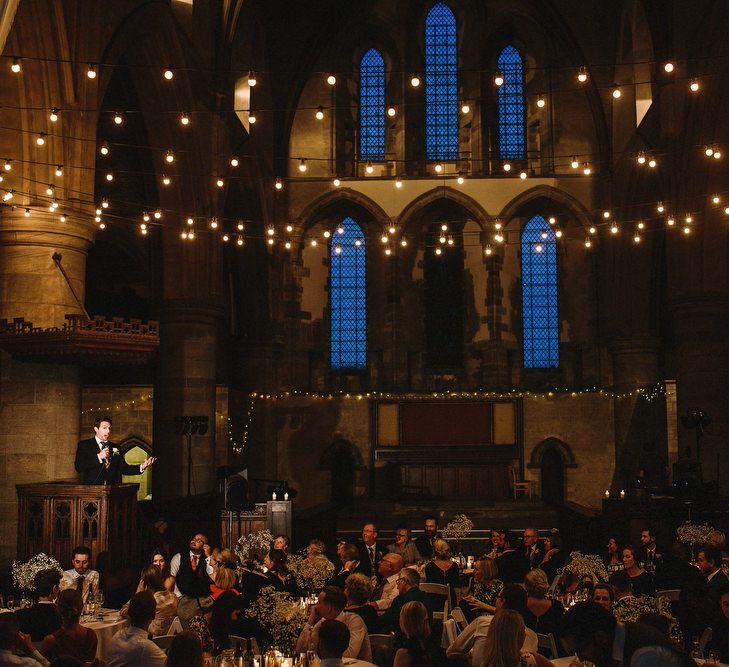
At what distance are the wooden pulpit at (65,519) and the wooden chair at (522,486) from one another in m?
13.9

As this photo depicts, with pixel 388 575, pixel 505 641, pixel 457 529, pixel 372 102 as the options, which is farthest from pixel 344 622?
pixel 372 102

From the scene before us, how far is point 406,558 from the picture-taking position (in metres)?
11.4

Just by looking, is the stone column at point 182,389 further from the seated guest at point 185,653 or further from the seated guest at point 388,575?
the seated guest at point 185,653

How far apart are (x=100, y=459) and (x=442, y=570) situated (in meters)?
3.88

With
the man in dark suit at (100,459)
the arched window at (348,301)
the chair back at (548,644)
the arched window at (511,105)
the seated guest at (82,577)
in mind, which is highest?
the arched window at (511,105)

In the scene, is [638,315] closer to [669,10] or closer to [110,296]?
[669,10]

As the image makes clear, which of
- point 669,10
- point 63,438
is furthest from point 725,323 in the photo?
point 63,438

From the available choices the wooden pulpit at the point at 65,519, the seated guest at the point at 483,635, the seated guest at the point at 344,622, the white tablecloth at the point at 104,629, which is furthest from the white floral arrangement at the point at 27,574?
the seated guest at the point at 483,635

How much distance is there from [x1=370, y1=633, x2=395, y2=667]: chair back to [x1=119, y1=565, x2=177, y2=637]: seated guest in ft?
6.30

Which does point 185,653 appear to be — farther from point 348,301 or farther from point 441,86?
point 441,86

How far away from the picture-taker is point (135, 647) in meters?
5.75

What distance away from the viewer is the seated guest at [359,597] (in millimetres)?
6973

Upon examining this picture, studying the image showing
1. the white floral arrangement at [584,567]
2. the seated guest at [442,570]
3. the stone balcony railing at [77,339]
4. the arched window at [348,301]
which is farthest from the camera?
the arched window at [348,301]

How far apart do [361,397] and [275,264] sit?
150 inches
